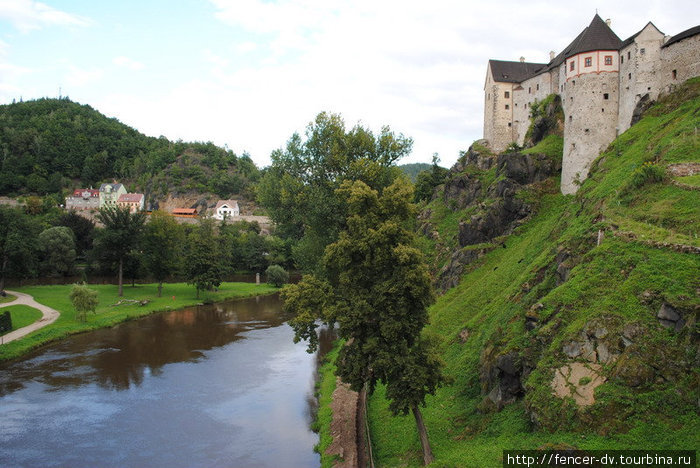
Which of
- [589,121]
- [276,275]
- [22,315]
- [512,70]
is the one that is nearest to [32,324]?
[22,315]

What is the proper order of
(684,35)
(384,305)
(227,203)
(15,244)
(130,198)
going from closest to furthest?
(384,305) → (684,35) → (15,244) → (227,203) → (130,198)

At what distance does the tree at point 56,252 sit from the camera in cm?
6369

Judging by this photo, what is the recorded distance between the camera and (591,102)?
3634cm

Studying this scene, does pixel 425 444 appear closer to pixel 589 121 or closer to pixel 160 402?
pixel 160 402

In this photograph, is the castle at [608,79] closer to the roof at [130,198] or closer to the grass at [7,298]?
the grass at [7,298]

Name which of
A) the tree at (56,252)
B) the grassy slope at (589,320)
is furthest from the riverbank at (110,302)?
the grassy slope at (589,320)

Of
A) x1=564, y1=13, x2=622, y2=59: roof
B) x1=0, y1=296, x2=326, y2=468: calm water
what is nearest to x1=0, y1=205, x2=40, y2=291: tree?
x1=0, y1=296, x2=326, y2=468: calm water

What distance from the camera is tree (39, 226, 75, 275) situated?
63688 millimetres

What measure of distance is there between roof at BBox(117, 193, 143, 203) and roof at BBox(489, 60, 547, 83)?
106 metres

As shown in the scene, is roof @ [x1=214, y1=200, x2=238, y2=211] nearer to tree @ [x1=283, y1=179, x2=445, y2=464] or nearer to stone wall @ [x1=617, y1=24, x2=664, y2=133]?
stone wall @ [x1=617, y1=24, x2=664, y2=133]

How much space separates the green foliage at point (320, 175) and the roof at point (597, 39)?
14.6m

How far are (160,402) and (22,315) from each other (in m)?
24.7

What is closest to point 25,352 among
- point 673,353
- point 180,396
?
point 180,396

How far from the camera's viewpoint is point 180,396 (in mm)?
28438
